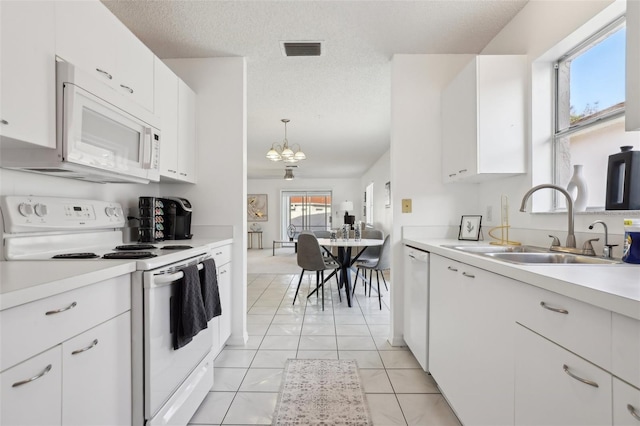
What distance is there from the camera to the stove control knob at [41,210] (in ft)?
4.68

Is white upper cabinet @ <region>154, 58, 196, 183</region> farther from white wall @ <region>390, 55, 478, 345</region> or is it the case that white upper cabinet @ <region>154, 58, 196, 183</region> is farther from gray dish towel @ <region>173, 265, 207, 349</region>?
white wall @ <region>390, 55, 478, 345</region>

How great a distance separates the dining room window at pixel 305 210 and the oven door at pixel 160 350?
9079 millimetres

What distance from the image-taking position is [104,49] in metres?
1.52

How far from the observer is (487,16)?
209cm

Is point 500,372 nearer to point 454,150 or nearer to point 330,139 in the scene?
point 454,150

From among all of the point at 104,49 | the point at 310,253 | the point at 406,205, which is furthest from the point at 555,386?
the point at 310,253

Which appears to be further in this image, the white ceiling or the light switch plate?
the light switch plate

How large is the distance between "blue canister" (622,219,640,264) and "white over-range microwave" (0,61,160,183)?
2233 mm

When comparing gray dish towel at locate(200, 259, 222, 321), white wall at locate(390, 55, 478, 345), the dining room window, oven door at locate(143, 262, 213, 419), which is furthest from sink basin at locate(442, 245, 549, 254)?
the dining room window

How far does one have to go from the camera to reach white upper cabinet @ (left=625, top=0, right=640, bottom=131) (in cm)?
97

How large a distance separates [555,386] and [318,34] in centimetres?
241

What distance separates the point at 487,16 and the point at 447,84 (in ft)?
1.78

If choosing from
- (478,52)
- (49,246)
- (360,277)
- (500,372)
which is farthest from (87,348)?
(360,277)

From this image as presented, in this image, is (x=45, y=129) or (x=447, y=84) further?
(x=447, y=84)
